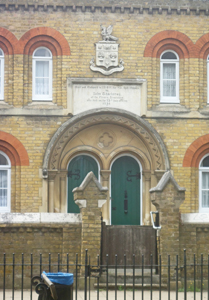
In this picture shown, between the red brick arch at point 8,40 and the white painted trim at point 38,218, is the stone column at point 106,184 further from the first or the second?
the red brick arch at point 8,40

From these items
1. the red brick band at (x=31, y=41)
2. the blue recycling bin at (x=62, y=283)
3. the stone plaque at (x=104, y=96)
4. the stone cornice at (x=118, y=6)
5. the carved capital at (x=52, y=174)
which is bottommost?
the blue recycling bin at (x=62, y=283)

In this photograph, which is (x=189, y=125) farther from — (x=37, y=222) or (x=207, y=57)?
(x=37, y=222)

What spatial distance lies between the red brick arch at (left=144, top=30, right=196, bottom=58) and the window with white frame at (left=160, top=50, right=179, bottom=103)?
233 mm

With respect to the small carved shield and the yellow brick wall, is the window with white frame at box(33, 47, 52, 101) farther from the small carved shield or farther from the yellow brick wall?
the small carved shield

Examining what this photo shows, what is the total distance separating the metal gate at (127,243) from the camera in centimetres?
1377

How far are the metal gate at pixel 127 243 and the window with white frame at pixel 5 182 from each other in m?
5.03

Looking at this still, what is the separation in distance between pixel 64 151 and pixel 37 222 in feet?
14.9

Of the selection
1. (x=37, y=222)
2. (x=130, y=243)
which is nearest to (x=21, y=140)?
(x=37, y=222)

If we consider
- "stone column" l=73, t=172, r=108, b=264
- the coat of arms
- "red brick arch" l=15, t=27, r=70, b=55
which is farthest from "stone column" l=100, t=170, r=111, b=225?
"stone column" l=73, t=172, r=108, b=264

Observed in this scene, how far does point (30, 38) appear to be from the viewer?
1797 centimetres

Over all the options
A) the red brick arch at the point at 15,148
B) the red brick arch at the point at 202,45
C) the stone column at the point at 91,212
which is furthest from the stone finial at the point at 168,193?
the red brick arch at the point at 202,45

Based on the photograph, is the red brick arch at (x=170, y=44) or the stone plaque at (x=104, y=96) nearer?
the stone plaque at (x=104, y=96)

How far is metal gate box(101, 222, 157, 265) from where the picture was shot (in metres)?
13.8

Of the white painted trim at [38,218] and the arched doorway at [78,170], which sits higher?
the arched doorway at [78,170]
